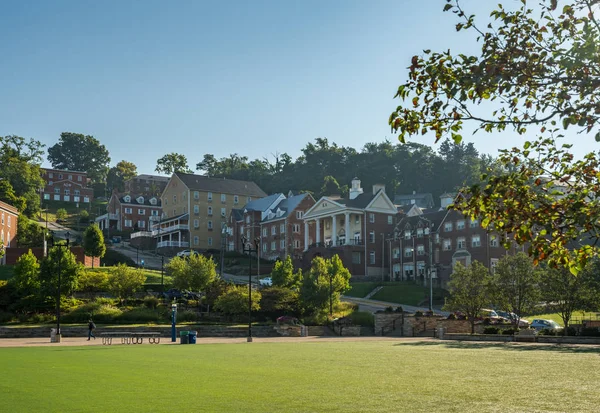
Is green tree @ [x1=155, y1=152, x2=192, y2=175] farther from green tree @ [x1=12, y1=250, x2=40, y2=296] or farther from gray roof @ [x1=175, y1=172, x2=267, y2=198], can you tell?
green tree @ [x1=12, y1=250, x2=40, y2=296]

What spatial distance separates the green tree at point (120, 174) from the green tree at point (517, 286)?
145 metres

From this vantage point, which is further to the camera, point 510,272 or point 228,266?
point 228,266

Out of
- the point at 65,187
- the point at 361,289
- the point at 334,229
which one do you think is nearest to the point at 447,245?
the point at 361,289

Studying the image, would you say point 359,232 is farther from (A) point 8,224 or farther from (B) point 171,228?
(A) point 8,224

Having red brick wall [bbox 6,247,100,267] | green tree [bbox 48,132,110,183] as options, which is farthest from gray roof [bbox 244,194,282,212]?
green tree [bbox 48,132,110,183]

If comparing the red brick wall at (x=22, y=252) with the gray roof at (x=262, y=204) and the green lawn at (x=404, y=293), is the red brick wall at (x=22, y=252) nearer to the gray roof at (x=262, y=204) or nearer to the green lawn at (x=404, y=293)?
the green lawn at (x=404, y=293)

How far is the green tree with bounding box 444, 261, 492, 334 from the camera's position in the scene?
48.8 meters

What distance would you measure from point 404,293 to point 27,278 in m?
41.1

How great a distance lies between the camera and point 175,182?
12444 centimetres

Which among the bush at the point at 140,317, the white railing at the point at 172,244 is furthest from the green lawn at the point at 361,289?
A: the white railing at the point at 172,244

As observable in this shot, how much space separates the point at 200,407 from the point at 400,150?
14769 centimetres

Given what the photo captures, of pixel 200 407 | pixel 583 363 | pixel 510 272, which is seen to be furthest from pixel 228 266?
pixel 200 407

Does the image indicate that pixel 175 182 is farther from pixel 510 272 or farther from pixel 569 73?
pixel 569 73

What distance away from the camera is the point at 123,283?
199 ft
